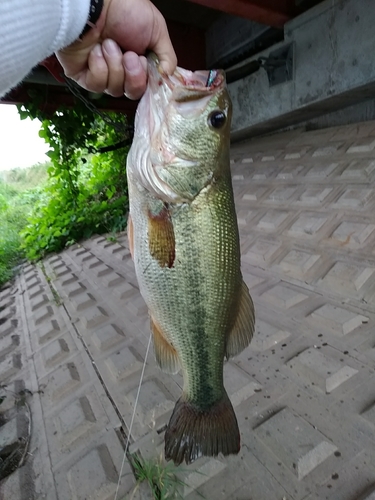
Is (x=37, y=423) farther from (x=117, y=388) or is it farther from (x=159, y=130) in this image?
(x=159, y=130)

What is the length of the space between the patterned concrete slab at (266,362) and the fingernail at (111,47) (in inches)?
76.7

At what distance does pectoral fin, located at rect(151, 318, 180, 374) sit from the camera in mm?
1730

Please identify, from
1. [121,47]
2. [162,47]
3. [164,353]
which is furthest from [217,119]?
[164,353]

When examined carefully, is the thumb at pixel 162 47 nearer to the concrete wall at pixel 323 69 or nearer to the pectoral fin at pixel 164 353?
the pectoral fin at pixel 164 353

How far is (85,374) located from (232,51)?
5.15 m

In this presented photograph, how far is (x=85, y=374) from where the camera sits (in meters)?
2.92

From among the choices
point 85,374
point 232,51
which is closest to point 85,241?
point 232,51

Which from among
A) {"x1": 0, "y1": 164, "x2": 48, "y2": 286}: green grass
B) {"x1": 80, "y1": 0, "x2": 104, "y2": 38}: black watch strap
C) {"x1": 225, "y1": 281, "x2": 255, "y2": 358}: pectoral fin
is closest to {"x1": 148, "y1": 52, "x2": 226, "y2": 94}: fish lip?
{"x1": 80, "y1": 0, "x2": 104, "y2": 38}: black watch strap

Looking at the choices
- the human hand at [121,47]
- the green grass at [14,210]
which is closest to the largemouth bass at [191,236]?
the human hand at [121,47]

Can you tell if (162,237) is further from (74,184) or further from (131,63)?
(74,184)

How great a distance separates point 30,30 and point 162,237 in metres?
0.84

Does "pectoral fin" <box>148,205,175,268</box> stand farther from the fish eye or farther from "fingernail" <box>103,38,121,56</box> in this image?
"fingernail" <box>103,38,121,56</box>

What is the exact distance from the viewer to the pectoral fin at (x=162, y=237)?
153cm

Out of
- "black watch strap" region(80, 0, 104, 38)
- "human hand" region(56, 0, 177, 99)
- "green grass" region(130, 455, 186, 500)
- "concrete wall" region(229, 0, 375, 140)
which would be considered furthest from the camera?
"concrete wall" region(229, 0, 375, 140)
